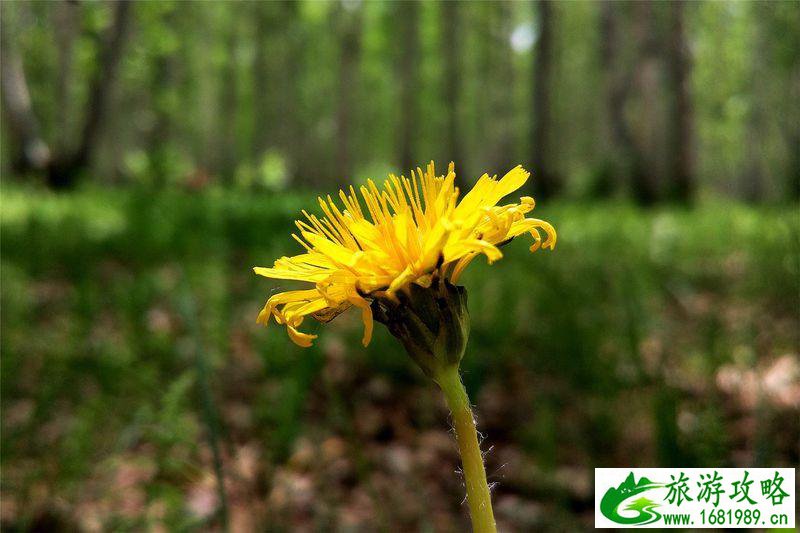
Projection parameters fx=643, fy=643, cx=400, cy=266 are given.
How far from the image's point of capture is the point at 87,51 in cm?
1263

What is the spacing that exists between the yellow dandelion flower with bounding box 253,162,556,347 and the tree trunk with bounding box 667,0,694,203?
30.2 feet

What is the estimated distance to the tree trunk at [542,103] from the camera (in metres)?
9.98

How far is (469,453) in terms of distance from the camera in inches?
19.5

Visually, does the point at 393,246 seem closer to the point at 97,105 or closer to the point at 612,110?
the point at 97,105

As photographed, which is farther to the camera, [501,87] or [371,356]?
[501,87]

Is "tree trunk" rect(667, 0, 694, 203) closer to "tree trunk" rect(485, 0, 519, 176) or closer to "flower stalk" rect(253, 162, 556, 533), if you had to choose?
"tree trunk" rect(485, 0, 519, 176)

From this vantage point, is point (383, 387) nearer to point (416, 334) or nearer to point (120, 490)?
point (120, 490)

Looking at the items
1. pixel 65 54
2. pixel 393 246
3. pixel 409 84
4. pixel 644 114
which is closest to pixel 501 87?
pixel 409 84

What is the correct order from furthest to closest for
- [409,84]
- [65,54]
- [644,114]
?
[409,84] < [65,54] < [644,114]

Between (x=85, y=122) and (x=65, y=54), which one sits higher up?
(x=65, y=54)

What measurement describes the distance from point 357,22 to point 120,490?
18339 millimetres

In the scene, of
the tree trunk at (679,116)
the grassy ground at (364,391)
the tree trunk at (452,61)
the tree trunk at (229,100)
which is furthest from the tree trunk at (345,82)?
the grassy ground at (364,391)

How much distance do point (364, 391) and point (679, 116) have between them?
794 centimetres

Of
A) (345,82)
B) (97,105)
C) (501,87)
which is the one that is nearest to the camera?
(97,105)
